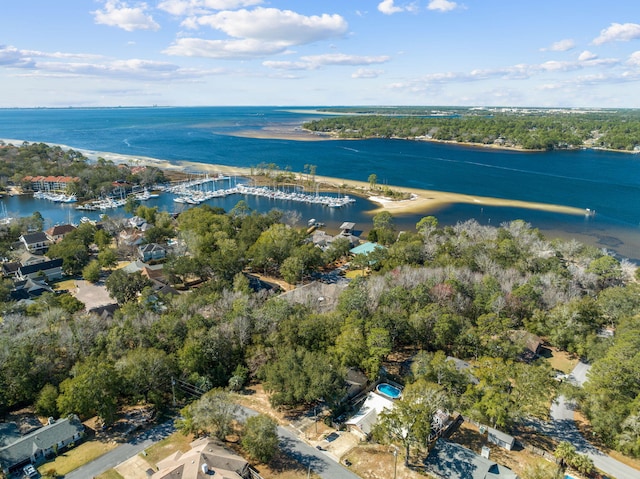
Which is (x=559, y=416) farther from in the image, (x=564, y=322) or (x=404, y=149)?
(x=404, y=149)

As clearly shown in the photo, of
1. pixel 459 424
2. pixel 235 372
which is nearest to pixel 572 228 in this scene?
pixel 459 424

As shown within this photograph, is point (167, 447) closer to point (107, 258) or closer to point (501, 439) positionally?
point (501, 439)

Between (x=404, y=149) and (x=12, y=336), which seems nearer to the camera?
(x=12, y=336)

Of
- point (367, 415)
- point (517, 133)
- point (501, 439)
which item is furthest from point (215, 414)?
point (517, 133)

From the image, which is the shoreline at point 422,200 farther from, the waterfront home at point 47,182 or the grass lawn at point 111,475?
the grass lawn at point 111,475

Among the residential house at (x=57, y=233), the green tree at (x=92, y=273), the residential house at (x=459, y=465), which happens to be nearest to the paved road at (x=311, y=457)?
the residential house at (x=459, y=465)

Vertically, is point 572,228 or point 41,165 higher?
point 41,165

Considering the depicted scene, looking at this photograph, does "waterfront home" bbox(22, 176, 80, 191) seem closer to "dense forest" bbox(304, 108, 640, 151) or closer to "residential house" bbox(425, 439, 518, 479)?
"residential house" bbox(425, 439, 518, 479)
